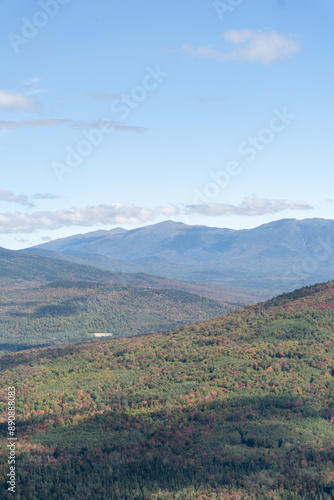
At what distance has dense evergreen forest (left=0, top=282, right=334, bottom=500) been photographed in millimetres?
70312

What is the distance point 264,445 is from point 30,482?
110 feet

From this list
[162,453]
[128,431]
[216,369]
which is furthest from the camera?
[216,369]

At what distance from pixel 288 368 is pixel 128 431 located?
130ft

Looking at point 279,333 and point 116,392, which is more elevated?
point 279,333

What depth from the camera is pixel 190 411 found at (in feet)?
316

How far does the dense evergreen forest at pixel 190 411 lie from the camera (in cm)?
7031

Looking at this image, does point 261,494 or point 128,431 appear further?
point 128,431

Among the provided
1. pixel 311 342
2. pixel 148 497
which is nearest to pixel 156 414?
pixel 148 497

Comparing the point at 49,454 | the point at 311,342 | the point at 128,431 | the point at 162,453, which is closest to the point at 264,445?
the point at 162,453

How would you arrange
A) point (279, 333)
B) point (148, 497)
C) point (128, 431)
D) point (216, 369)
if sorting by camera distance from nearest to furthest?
point (148, 497)
point (128, 431)
point (216, 369)
point (279, 333)

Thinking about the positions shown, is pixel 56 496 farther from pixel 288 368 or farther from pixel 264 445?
pixel 288 368

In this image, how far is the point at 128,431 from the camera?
88.5m

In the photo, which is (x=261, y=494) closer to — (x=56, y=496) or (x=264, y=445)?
(x=264, y=445)

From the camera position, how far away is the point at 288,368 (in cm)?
11338
